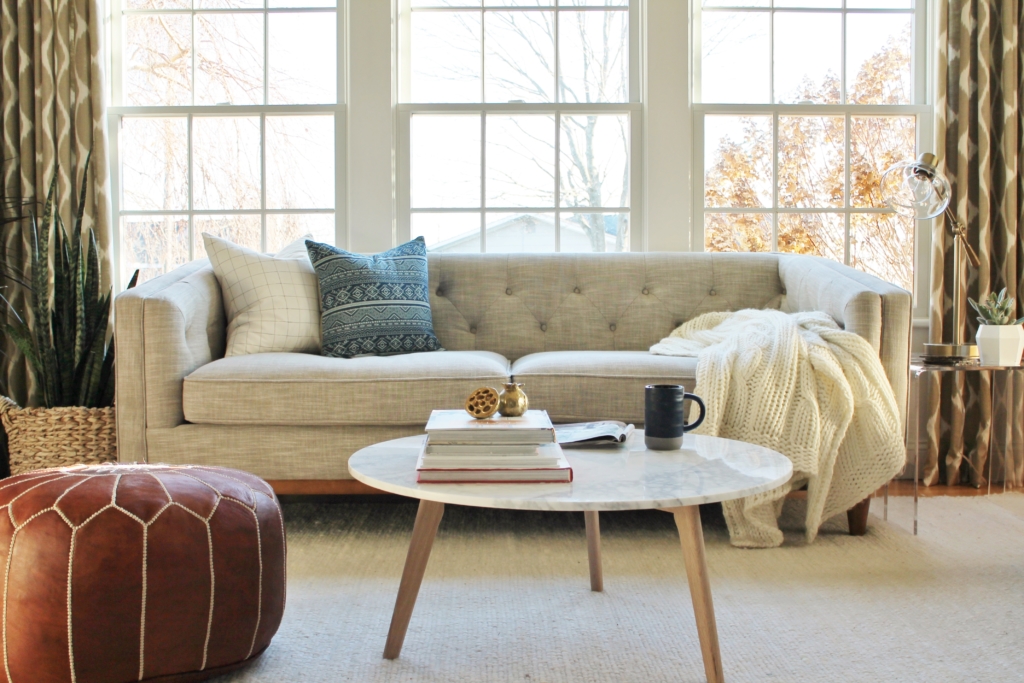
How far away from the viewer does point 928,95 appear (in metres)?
3.30

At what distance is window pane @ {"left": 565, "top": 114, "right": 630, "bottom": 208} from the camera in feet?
10.9

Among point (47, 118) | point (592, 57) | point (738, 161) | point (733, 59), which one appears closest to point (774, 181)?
point (738, 161)

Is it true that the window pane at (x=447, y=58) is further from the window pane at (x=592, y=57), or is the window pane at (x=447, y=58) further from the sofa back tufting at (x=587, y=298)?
the sofa back tufting at (x=587, y=298)

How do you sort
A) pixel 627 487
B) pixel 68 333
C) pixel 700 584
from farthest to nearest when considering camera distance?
pixel 68 333 → pixel 700 584 → pixel 627 487

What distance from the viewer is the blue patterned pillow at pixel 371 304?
2600 mm

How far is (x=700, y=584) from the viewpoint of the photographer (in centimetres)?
124

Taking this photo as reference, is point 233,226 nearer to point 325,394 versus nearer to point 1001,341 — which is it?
point 325,394

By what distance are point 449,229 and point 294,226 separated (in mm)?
650

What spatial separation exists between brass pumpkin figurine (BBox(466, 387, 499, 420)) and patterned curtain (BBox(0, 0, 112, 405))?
94.1 inches

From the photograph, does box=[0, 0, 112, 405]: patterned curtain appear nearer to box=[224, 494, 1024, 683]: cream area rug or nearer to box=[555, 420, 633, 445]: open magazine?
box=[224, 494, 1024, 683]: cream area rug

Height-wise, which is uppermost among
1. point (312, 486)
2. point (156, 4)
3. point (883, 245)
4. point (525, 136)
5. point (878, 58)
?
point (156, 4)

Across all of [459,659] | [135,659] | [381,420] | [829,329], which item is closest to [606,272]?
[829,329]

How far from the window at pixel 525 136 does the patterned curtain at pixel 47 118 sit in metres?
1.18

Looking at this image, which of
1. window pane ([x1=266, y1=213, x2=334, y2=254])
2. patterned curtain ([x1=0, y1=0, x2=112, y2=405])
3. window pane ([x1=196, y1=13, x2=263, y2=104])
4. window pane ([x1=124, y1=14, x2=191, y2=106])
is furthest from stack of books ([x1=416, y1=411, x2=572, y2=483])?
window pane ([x1=124, y1=14, x2=191, y2=106])
